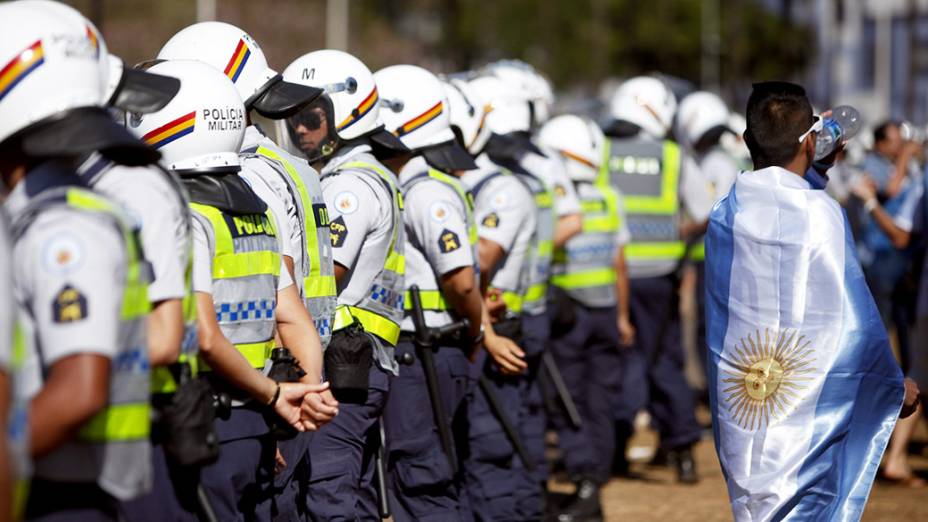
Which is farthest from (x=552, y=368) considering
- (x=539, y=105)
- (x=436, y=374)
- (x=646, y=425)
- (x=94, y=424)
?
(x=94, y=424)

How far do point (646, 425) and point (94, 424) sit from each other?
412 inches

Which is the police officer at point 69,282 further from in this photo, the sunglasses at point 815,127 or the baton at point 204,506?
the sunglasses at point 815,127

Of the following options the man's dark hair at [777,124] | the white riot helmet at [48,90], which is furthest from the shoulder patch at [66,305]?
the man's dark hair at [777,124]

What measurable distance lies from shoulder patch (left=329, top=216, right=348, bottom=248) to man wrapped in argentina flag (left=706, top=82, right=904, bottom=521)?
1.48 meters

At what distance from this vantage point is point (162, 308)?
4.04m

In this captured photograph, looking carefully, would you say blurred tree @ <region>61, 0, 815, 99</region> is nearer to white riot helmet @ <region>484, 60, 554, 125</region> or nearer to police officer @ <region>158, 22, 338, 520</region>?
white riot helmet @ <region>484, 60, 554, 125</region>

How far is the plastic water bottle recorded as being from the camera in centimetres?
585

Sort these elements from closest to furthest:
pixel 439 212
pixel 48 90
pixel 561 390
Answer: pixel 48 90, pixel 439 212, pixel 561 390

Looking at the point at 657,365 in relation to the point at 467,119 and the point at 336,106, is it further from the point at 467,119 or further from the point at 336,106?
the point at 336,106

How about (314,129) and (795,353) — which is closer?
(795,353)

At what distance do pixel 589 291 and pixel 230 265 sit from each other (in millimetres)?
5768

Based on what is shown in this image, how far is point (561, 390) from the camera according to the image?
996cm

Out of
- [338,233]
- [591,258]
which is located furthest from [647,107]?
[338,233]

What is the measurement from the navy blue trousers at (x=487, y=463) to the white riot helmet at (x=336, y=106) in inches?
73.2
